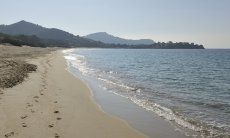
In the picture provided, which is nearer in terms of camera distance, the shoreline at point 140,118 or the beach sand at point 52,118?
the beach sand at point 52,118

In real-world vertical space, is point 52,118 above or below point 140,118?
above

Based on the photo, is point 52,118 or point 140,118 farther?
point 140,118

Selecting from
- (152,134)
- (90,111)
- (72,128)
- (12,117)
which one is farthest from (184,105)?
(12,117)

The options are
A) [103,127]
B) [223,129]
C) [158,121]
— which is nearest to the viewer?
[103,127]

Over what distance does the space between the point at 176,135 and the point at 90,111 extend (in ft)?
15.9

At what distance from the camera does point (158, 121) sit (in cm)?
1477

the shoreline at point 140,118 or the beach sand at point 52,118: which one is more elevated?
the beach sand at point 52,118

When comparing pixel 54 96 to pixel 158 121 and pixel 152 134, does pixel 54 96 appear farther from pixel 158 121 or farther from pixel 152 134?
pixel 152 134

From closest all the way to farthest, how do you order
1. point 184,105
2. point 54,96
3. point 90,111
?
point 90,111, point 54,96, point 184,105

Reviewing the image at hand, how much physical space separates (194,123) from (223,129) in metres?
1.26

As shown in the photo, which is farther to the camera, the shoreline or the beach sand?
the shoreline

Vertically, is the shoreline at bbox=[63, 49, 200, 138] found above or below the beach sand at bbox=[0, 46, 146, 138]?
below

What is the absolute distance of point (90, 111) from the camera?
15.9 meters

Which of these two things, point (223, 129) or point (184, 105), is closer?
point (223, 129)
